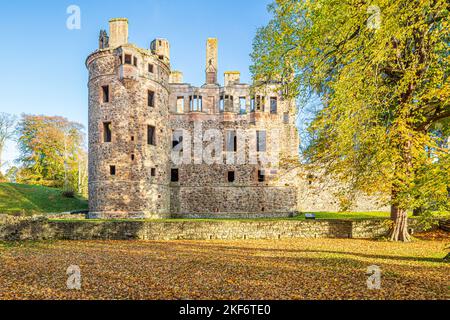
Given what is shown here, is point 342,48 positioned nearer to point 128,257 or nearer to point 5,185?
point 128,257

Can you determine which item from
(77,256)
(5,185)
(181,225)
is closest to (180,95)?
(181,225)

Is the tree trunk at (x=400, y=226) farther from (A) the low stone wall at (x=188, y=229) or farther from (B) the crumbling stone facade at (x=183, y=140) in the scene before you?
(B) the crumbling stone facade at (x=183, y=140)

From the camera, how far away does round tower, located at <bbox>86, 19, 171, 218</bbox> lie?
21.6 metres

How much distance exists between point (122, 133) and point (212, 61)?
1241 centimetres

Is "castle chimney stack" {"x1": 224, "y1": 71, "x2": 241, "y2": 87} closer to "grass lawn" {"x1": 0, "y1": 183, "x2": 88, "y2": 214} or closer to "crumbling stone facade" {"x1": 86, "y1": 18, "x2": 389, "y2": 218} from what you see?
"crumbling stone facade" {"x1": 86, "y1": 18, "x2": 389, "y2": 218}

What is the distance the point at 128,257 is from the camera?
393 inches

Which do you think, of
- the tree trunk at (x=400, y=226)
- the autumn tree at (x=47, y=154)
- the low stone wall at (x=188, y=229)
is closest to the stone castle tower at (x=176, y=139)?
the low stone wall at (x=188, y=229)

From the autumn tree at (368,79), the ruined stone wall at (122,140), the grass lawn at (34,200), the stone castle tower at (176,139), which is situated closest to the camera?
the autumn tree at (368,79)

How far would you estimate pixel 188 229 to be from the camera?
15.8 m

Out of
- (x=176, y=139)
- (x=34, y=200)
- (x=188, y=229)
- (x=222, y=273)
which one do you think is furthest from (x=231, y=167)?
(x=222, y=273)

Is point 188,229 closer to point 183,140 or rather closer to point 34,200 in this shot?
point 183,140

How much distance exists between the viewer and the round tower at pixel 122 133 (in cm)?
2156

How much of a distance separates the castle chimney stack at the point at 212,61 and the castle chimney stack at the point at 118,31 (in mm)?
8693
